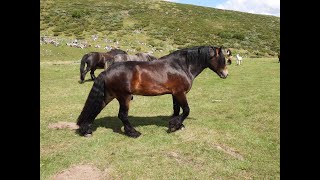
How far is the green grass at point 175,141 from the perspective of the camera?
268 inches

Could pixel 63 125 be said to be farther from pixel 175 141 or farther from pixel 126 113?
pixel 175 141

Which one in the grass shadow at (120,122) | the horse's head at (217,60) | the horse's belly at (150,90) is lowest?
the grass shadow at (120,122)

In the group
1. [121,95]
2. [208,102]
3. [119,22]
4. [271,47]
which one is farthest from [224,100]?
[119,22]

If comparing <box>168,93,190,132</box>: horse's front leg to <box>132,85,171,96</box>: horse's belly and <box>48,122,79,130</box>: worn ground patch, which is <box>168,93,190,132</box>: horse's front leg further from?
<box>48,122,79,130</box>: worn ground patch

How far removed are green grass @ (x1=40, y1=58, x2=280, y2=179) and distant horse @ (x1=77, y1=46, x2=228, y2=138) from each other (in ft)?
2.22

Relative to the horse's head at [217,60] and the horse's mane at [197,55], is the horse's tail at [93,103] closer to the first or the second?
the horse's mane at [197,55]

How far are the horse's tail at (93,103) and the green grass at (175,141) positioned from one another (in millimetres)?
359

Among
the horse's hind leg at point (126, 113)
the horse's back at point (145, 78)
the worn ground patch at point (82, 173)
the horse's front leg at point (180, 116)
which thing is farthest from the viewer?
the horse's front leg at point (180, 116)

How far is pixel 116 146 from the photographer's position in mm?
8117

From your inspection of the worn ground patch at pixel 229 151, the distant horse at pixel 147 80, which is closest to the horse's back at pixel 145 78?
the distant horse at pixel 147 80

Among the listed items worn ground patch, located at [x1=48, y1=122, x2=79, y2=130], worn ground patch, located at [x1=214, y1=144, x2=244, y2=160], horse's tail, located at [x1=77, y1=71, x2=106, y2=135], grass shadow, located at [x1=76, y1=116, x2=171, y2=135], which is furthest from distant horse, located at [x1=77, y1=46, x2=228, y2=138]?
worn ground patch, located at [x1=214, y1=144, x2=244, y2=160]

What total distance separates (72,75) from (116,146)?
1530 centimetres

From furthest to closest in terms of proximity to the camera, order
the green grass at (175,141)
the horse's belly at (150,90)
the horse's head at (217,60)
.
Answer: the horse's head at (217,60) → the horse's belly at (150,90) → the green grass at (175,141)
